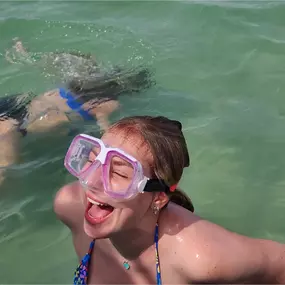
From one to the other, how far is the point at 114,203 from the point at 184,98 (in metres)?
3.51

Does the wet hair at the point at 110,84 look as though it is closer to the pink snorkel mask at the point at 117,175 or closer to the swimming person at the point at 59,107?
the swimming person at the point at 59,107

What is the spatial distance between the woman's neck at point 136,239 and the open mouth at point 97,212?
163mm

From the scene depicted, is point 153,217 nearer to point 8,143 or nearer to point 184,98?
point 8,143

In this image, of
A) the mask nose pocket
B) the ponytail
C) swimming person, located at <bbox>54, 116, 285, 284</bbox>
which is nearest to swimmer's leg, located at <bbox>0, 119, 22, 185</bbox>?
swimming person, located at <bbox>54, 116, 285, 284</bbox>

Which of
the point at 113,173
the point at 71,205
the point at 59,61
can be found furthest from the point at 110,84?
the point at 113,173

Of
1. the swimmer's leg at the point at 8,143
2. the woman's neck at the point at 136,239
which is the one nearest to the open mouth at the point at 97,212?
the woman's neck at the point at 136,239

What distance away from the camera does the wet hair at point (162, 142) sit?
7.50ft

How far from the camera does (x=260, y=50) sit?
21.2ft

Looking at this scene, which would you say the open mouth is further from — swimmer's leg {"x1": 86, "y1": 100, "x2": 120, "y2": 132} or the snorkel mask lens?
swimmer's leg {"x1": 86, "y1": 100, "x2": 120, "y2": 132}

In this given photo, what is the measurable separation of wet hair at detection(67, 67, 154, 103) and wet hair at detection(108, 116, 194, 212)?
9.55 feet

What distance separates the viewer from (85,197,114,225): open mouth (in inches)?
91.0

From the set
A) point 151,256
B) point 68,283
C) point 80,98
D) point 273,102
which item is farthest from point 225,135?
point 151,256

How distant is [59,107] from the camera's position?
510cm

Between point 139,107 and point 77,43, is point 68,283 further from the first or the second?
point 77,43
